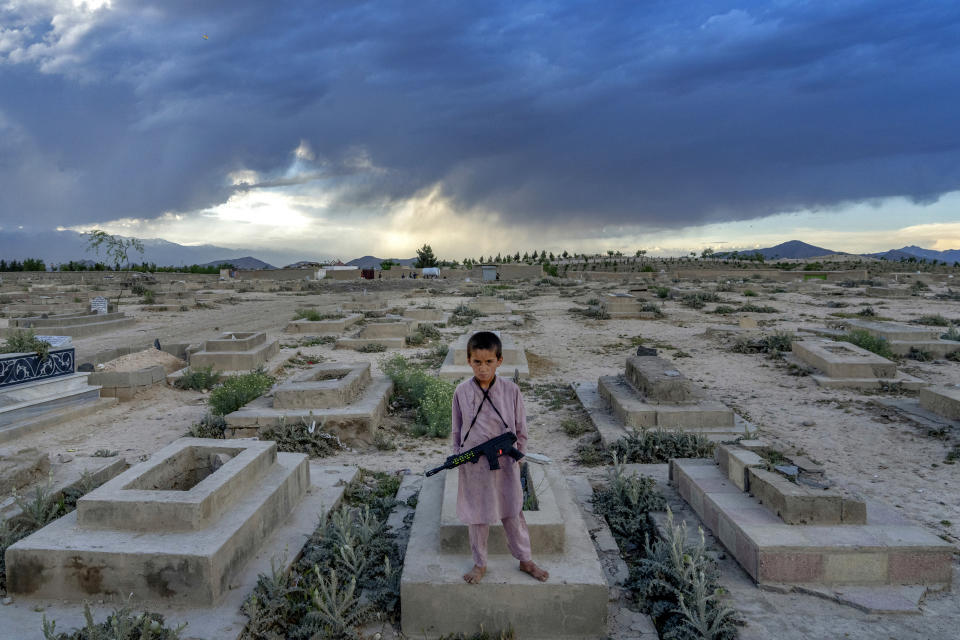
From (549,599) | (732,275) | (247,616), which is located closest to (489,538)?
(549,599)

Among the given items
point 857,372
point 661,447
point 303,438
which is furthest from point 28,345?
point 857,372

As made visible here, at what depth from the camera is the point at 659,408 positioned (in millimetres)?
6594

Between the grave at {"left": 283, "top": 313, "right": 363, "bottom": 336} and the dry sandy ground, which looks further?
the grave at {"left": 283, "top": 313, "right": 363, "bottom": 336}

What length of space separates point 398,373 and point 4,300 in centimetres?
2325

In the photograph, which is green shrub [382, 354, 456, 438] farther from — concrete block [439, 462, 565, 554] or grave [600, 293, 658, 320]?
grave [600, 293, 658, 320]

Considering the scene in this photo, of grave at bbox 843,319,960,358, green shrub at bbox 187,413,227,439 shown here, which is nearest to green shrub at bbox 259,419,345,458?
green shrub at bbox 187,413,227,439

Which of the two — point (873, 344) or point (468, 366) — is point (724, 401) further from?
point (873, 344)

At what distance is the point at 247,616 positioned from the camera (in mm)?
2971

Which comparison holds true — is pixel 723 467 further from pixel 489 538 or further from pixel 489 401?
pixel 489 401

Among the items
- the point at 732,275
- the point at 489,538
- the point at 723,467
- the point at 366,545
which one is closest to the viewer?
the point at 489,538

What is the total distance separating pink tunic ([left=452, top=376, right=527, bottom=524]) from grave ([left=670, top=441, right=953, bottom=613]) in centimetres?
166

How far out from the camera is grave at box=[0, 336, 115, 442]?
21.6ft

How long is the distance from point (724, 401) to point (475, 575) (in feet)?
21.3

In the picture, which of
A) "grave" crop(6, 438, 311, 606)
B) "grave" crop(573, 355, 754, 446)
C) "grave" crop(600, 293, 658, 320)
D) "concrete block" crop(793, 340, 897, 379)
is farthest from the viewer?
"grave" crop(600, 293, 658, 320)
